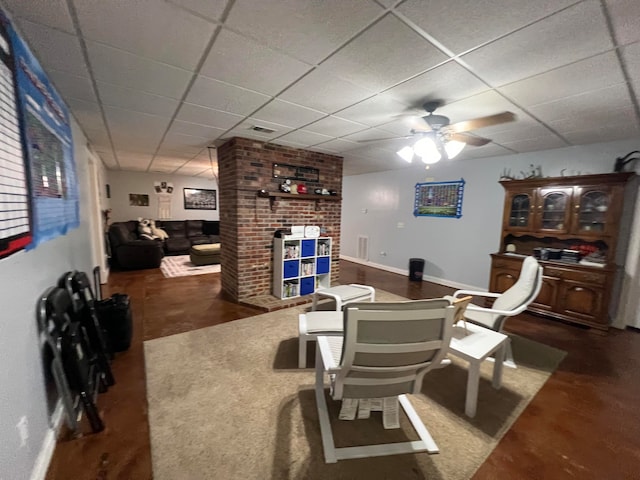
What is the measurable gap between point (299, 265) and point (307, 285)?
0.40m

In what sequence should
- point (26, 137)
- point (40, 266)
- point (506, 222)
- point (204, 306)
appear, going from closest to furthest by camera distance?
point (26, 137) → point (40, 266) → point (204, 306) → point (506, 222)

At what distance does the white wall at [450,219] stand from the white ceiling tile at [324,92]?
2.79 meters

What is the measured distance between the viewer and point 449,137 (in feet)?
8.14

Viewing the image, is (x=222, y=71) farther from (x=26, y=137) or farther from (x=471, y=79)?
(x=471, y=79)

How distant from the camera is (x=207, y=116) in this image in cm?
271

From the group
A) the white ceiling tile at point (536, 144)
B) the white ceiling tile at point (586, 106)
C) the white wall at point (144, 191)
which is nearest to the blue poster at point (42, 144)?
the white ceiling tile at point (586, 106)

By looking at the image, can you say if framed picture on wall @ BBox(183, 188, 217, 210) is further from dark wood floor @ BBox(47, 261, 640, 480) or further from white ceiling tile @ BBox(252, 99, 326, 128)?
white ceiling tile @ BBox(252, 99, 326, 128)

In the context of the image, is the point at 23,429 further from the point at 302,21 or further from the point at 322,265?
the point at 322,265

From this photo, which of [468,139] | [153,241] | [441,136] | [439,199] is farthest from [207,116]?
[439,199]

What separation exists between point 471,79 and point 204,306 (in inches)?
152

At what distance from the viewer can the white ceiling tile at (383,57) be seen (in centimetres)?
140

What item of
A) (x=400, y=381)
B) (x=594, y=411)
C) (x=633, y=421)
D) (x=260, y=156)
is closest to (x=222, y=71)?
(x=260, y=156)

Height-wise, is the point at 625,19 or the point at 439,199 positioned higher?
the point at 625,19

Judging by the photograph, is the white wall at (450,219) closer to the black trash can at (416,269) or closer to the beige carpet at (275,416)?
the black trash can at (416,269)
